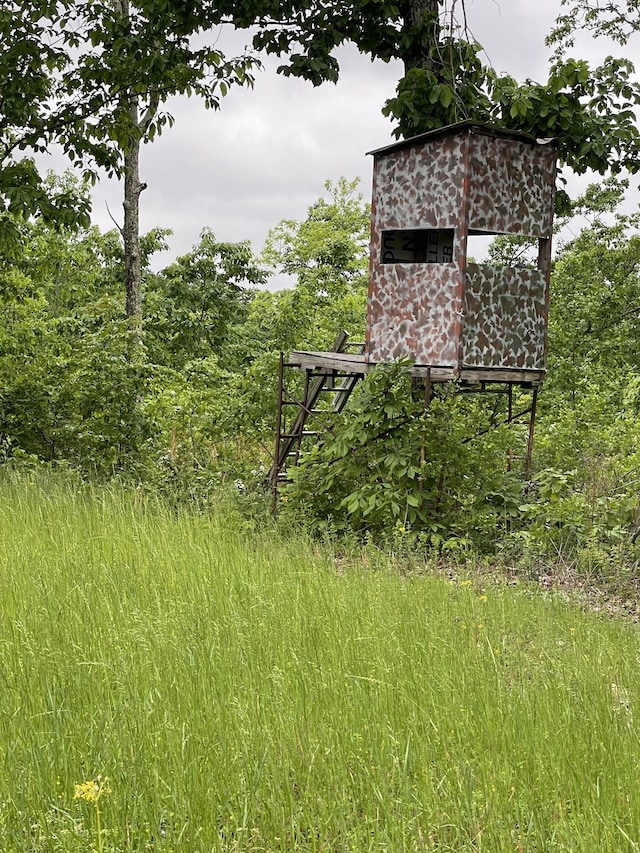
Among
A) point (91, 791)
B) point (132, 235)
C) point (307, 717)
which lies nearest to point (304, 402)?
point (132, 235)

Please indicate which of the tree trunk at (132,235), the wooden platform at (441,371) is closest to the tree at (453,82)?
the wooden platform at (441,371)

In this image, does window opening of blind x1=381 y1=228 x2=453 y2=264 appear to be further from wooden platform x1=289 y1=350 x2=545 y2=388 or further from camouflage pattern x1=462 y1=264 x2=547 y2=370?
wooden platform x1=289 y1=350 x2=545 y2=388

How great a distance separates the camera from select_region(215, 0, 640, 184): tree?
12.4 meters

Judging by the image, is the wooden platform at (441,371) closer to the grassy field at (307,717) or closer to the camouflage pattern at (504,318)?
the camouflage pattern at (504,318)

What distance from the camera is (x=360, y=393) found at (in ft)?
38.5

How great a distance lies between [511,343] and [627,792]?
8539 millimetres

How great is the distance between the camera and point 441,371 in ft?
37.9

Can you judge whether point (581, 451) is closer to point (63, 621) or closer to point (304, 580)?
point (304, 580)

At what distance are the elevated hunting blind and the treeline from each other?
2.32 ft

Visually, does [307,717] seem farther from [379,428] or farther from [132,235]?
[132,235]

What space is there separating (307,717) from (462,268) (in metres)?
7.86

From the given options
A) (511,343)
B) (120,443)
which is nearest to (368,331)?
(511,343)

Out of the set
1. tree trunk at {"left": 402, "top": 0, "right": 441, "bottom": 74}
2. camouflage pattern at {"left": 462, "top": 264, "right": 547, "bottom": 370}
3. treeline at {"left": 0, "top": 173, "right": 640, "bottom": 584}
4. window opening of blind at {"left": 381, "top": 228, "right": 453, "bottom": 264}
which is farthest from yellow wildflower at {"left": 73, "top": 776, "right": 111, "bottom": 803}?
tree trunk at {"left": 402, "top": 0, "right": 441, "bottom": 74}

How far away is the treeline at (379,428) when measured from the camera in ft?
34.9
